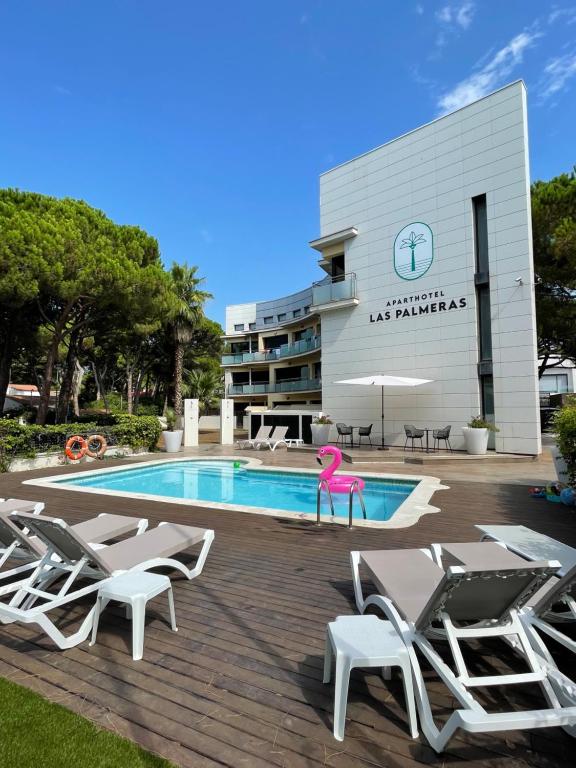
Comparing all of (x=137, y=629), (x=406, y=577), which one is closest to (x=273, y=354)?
(x=406, y=577)

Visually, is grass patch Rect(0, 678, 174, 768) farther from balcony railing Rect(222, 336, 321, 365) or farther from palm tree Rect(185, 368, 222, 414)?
palm tree Rect(185, 368, 222, 414)

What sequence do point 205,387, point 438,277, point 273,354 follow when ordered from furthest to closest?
point 205,387 → point 273,354 → point 438,277

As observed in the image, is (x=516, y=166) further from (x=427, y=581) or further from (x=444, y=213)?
(x=427, y=581)

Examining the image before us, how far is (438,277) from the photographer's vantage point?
1499 centimetres

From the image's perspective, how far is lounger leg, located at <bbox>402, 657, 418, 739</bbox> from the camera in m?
1.91

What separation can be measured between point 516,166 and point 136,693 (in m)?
16.3

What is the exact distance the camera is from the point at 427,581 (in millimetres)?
2836

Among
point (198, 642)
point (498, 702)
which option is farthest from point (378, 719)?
point (198, 642)

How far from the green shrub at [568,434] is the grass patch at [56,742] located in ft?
21.2

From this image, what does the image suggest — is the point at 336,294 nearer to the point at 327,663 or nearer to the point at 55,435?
the point at 55,435

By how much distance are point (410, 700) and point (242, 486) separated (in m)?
8.56

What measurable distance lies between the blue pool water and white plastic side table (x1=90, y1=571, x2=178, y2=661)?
4.92 meters

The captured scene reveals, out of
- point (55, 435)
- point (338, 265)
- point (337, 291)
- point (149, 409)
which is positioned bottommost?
point (55, 435)

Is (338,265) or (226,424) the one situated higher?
(338,265)
